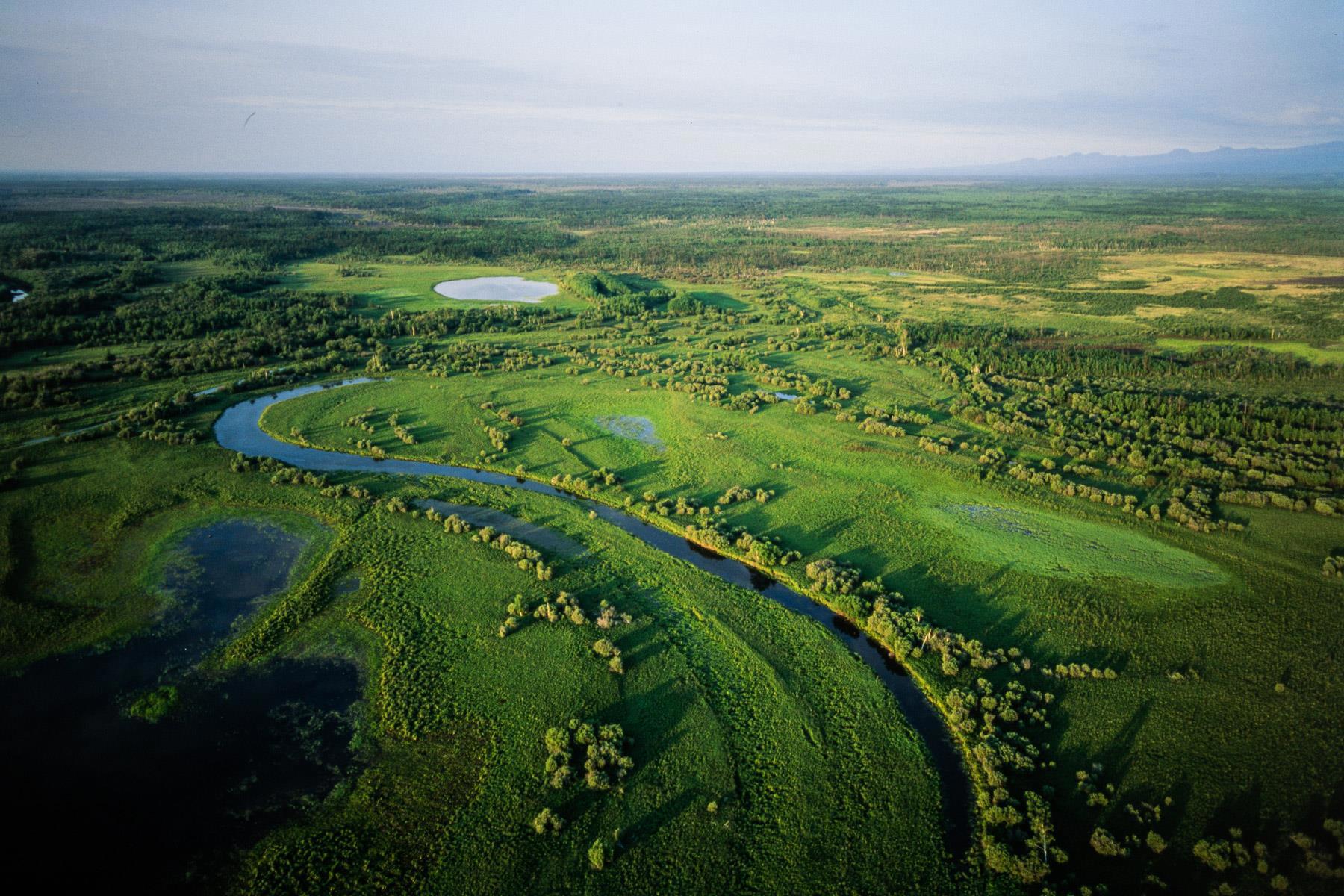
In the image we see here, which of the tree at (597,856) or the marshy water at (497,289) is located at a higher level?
the marshy water at (497,289)

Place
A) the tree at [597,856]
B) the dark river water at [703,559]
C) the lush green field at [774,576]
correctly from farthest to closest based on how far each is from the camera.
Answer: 1. the dark river water at [703,559]
2. the lush green field at [774,576]
3. the tree at [597,856]

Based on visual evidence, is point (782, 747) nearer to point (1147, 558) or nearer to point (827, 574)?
point (827, 574)

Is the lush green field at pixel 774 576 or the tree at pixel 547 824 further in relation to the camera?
the lush green field at pixel 774 576

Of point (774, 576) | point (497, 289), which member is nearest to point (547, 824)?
point (774, 576)

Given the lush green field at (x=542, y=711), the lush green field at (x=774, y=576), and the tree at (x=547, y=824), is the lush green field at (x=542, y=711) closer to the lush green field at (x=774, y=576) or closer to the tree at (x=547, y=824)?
the lush green field at (x=774, y=576)

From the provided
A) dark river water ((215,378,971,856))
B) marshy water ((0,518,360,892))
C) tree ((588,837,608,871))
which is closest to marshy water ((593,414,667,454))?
dark river water ((215,378,971,856))

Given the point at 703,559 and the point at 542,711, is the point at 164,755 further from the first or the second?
the point at 703,559

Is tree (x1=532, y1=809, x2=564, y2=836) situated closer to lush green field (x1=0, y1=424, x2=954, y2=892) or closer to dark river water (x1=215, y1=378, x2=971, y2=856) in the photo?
lush green field (x1=0, y1=424, x2=954, y2=892)

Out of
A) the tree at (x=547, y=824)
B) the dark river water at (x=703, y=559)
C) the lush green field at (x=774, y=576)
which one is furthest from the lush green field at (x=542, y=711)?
the dark river water at (x=703, y=559)
